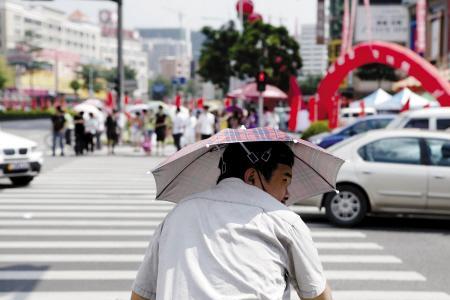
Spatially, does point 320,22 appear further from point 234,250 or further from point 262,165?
point 234,250

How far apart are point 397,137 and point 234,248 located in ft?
28.3

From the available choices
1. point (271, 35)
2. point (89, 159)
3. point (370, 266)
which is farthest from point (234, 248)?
point (271, 35)

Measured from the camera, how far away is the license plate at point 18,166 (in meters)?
15.5

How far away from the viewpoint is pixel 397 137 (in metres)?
10.7

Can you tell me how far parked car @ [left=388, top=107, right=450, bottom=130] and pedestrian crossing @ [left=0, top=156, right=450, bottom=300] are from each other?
465cm

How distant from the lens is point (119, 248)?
9.06 m

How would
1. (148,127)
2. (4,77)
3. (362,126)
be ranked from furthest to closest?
1. (4,77)
2. (148,127)
3. (362,126)

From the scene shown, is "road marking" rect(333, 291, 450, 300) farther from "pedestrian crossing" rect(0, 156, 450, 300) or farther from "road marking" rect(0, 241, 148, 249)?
"road marking" rect(0, 241, 148, 249)

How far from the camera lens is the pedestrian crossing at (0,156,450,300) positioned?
702 cm

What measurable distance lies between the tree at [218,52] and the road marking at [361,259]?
5843cm

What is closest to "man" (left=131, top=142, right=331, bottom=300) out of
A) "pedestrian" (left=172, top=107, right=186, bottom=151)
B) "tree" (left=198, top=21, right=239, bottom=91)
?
"pedestrian" (left=172, top=107, right=186, bottom=151)

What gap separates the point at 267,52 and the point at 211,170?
60.5m

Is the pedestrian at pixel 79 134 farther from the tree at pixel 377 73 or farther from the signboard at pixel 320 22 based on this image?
the signboard at pixel 320 22

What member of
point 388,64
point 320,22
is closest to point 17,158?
point 388,64
